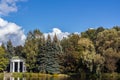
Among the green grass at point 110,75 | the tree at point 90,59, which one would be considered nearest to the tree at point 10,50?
the tree at point 90,59

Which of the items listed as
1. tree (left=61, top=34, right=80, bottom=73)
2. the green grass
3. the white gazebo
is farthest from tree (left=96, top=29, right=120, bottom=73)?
the white gazebo

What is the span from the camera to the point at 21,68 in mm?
78062

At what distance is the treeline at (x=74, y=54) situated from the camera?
51.6m

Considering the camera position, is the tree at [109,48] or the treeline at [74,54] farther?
the treeline at [74,54]

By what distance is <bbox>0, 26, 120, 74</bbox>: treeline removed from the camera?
51.6 metres

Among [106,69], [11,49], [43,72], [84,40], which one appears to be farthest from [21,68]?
[106,69]

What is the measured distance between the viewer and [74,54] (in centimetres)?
5966

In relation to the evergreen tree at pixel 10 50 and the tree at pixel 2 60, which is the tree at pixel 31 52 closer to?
the evergreen tree at pixel 10 50

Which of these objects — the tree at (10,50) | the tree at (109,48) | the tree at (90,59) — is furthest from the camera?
the tree at (10,50)

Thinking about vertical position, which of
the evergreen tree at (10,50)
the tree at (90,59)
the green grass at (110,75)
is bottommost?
the green grass at (110,75)

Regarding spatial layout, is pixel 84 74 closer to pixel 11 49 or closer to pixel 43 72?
pixel 43 72

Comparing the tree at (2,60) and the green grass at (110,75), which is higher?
the tree at (2,60)

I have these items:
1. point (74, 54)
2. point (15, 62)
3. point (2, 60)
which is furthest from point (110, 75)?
point (15, 62)

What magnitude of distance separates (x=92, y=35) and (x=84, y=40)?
620 inches
